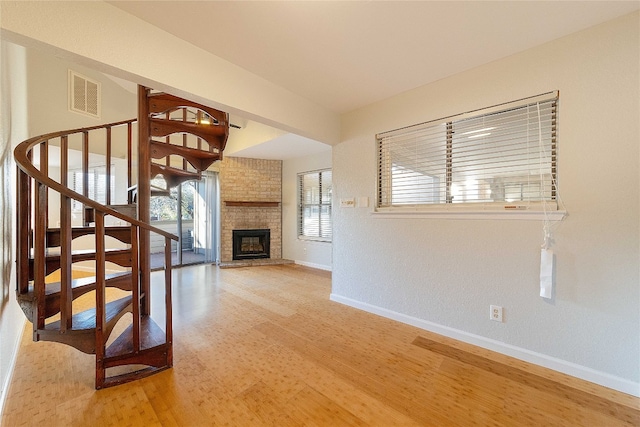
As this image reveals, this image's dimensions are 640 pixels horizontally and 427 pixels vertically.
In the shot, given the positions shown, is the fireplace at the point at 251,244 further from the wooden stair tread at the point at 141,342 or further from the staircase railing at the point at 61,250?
the staircase railing at the point at 61,250

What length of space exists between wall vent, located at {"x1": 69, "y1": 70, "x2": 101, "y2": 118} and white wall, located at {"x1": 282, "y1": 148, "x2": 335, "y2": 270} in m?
3.52

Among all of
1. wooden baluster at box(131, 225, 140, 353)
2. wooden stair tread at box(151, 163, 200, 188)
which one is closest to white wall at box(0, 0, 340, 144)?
wooden baluster at box(131, 225, 140, 353)

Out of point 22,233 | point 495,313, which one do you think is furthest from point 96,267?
point 495,313

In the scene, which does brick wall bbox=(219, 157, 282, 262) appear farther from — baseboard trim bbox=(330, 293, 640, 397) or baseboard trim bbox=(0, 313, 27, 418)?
baseboard trim bbox=(330, 293, 640, 397)

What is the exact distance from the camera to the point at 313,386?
5.65 ft

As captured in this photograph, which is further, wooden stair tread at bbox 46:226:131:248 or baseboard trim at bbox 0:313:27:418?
wooden stair tread at bbox 46:226:131:248

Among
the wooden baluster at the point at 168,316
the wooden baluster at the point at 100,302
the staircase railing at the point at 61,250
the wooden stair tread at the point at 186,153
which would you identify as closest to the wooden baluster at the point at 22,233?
the staircase railing at the point at 61,250

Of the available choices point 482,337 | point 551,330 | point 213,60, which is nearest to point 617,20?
point 551,330

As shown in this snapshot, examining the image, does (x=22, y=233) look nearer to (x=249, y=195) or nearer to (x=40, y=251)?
(x=40, y=251)

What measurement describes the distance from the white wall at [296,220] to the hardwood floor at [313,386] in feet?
9.52

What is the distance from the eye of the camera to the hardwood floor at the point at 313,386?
146cm

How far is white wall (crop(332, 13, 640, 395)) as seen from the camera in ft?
5.49

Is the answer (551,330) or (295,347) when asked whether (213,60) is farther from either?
(551,330)

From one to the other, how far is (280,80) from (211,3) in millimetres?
958
